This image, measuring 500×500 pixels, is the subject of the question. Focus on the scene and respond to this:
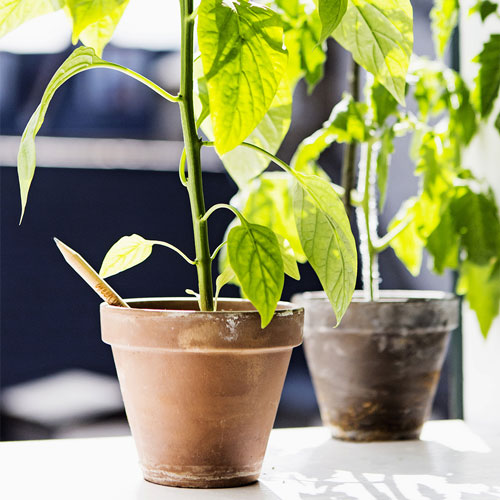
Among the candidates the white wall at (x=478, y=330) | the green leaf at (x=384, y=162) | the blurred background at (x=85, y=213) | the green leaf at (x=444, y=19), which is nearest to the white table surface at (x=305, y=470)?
the white wall at (x=478, y=330)

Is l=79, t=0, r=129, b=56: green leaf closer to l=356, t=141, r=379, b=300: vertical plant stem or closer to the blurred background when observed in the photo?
l=356, t=141, r=379, b=300: vertical plant stem

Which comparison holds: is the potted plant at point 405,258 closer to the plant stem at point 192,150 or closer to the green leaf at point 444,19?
the green leaf at point 444,19

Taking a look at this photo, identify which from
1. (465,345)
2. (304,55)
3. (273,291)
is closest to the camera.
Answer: (273,291)

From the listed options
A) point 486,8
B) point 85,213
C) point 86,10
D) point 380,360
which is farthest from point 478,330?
point 85,213

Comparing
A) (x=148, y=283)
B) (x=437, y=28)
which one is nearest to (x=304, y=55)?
(x=437, y=28)

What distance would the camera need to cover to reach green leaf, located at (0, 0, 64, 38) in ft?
2.36

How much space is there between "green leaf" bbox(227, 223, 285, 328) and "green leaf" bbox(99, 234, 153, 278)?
0.14 metres

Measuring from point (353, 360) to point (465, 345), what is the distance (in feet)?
1.11

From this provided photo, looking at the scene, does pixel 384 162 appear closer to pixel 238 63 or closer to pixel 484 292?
pixel 484 292

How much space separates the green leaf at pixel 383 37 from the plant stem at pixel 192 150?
0.58 ft

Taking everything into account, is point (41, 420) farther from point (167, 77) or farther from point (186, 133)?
point (186, 133)

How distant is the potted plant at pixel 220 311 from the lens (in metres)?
0.66

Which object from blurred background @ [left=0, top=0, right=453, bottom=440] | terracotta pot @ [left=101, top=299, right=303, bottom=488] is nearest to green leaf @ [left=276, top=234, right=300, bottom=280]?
terracotta pot @ [left=101, top=299, right=303, bottom=488]

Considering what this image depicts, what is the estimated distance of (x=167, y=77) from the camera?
257 centimetres
